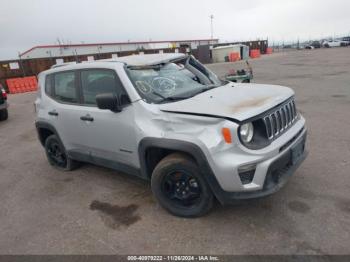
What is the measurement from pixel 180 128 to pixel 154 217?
116cm

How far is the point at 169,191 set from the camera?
329 centimetres

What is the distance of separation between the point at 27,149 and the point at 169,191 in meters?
4.50

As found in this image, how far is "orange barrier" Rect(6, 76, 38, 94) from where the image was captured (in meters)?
18.4

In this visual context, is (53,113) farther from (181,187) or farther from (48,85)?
(181,187)

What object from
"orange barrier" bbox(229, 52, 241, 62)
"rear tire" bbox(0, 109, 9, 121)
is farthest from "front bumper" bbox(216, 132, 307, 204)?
"orange barrier" bbox(229, 52, 241, 62)

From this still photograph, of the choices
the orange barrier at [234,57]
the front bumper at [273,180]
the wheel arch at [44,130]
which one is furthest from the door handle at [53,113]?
the orange barrier at [234,57]

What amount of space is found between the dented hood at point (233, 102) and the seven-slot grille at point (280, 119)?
0.09 meters

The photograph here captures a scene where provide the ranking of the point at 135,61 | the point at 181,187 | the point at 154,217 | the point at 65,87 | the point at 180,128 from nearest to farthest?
1. the point at 180,128
2. the point at 181,187
3. the point at 154,217
4. the point at 135,61
5. the point at 65,87

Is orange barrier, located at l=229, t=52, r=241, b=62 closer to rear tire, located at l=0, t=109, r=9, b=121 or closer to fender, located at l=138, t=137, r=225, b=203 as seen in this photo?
rear tire, located at l=0, t=109, r=9, b=121

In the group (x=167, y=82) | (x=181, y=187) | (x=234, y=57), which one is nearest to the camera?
(x=181, y=187)

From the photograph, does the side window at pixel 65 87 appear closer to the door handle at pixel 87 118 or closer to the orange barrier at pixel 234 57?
the door handle at pixel 87 118

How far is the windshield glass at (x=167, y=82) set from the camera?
130 inches

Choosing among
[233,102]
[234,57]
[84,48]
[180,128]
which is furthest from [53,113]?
[84,48]

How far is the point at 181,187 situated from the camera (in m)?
3.19
